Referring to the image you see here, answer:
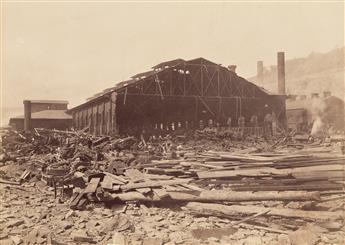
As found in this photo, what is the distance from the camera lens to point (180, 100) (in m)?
26.5

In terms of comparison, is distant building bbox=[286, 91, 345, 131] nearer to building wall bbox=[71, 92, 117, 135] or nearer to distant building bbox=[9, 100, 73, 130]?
building wall bbox=[71, 92, 117, 135]

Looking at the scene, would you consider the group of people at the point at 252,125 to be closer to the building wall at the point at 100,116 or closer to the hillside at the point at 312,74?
the building wall at the point at 100,116

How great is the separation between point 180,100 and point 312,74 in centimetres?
7019

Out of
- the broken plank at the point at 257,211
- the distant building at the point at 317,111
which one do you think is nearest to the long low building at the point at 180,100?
the distant building at the point at 317,111

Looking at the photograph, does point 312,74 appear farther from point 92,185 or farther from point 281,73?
point 92,185

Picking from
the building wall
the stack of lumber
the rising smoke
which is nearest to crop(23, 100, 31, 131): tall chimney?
the building wall

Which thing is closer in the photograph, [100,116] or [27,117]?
[100,116]

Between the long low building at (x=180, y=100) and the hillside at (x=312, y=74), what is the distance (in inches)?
1892

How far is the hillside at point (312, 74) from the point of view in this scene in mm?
75613

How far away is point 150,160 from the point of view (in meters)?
13.3

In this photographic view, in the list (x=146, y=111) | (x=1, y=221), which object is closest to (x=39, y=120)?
(x=146, y=111)

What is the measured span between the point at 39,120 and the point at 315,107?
3466 centimetres

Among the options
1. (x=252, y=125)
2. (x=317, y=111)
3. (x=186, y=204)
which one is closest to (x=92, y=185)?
(x=186, y=204)

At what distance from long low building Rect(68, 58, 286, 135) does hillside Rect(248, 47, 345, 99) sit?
48051 mm
